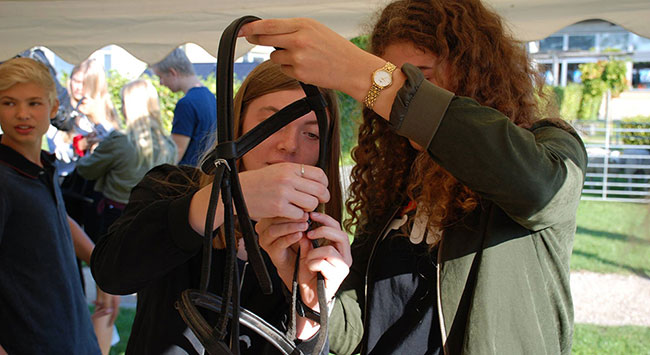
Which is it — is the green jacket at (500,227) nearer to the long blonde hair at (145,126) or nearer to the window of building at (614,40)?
the long blonde hair at (145,126)

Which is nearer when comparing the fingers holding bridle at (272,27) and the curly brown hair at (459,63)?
the fingers holding bridle at (272,27)

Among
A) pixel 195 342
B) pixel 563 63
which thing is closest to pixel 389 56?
pixel 195 342

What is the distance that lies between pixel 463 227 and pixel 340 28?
1.58m

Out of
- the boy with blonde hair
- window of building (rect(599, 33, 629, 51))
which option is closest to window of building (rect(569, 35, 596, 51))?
window of building (rect(599, 33, 629, 51))

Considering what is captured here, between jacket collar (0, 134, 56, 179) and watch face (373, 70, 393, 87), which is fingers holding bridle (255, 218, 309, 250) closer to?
watch face (373, 70, 393, 87)

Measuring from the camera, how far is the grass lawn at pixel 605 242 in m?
5.95

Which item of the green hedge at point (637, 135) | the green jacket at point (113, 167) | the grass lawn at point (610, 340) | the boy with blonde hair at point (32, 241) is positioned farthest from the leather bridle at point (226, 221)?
the green hedge at point (637, 135)

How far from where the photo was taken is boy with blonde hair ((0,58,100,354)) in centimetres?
197

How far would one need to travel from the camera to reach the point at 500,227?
102 centimetres

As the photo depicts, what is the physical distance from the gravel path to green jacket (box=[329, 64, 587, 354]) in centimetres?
405

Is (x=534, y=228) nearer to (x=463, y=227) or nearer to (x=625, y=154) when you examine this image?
(x=463, y=227)

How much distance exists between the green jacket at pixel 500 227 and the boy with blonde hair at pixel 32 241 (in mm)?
1282

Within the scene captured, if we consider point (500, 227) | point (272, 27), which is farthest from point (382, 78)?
point (500, 227)

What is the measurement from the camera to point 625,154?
36.4 ft
